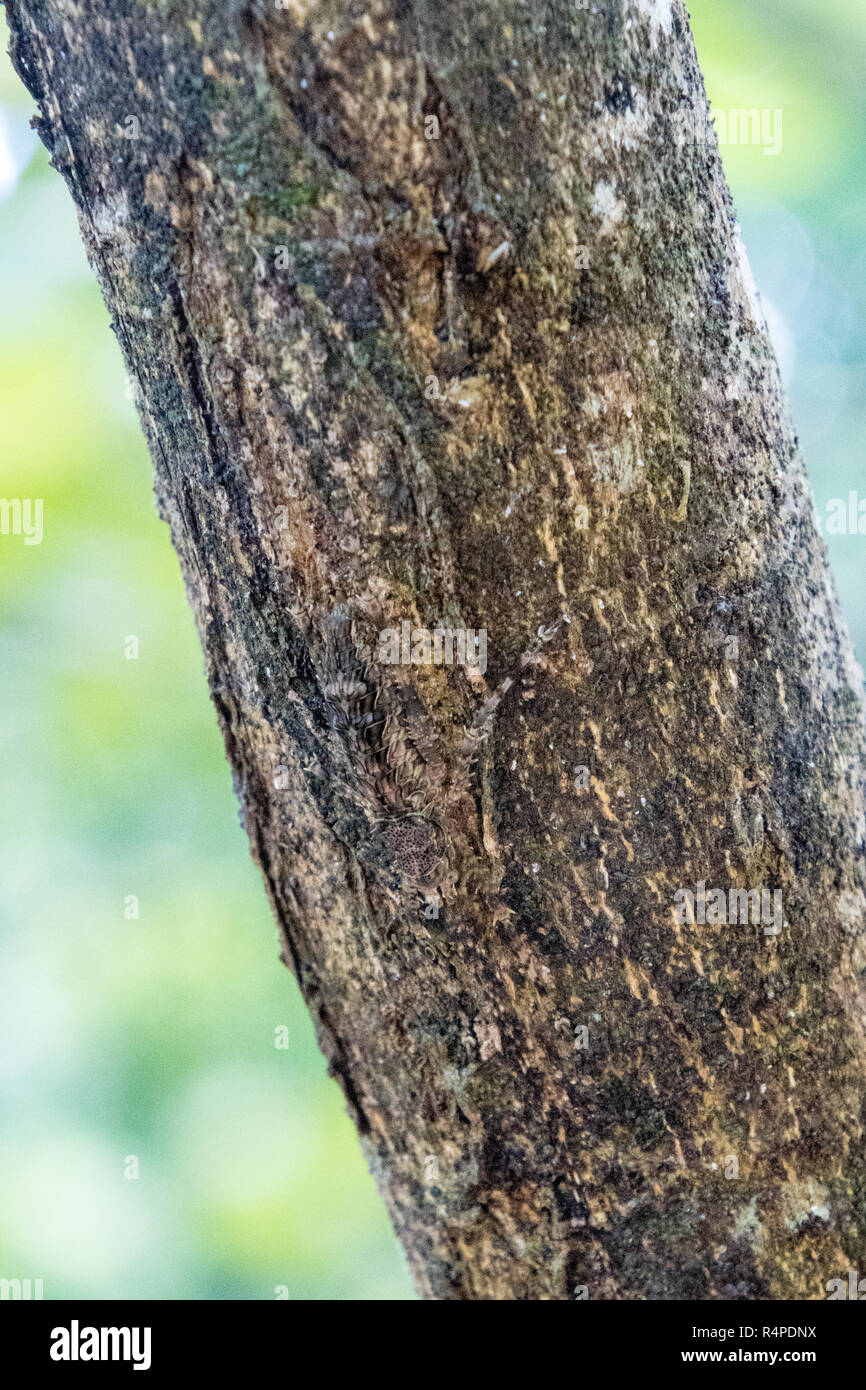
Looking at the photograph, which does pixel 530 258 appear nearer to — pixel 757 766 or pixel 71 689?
pixel 757 766

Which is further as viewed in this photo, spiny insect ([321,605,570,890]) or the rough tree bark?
spiny insect ([321,605,570,890])

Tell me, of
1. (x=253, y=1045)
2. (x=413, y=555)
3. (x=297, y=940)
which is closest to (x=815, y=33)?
(x=413, y=555)

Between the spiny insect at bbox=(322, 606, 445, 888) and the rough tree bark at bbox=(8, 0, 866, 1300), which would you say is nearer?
the rough tree bark at bbox=(8, 0, 866, 1300)

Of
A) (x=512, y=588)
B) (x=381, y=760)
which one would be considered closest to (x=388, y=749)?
(x=381, y=760)

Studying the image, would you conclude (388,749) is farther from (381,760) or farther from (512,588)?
(512,588)

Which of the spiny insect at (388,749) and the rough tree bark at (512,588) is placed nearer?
the rough tree bark at (512,588)

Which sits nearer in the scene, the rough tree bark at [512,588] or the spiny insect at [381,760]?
the rough tree bark at [512,588]
